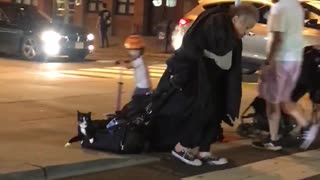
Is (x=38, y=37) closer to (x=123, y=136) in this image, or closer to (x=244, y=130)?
(x=244, y=130)

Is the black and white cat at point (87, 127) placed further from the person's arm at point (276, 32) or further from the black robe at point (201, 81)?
the person's arm at point (276, 32)

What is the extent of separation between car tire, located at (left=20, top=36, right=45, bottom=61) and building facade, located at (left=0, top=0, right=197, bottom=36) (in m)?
11.6

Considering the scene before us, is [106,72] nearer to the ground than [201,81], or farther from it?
nearer to the ground

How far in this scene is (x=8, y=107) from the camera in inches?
422

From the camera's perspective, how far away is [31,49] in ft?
63.1

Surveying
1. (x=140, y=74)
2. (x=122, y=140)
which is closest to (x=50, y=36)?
(x=140, y=74)

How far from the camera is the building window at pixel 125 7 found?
1328 inches

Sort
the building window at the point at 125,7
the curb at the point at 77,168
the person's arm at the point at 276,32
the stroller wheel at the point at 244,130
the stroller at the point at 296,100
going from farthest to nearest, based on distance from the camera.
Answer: the building window at the point at 125,7 < the stroller wheel at the point at 244,130 < the stroller at the point at 296,100 < the person's arm at the point at 276,32 < the curb at the point at 77,168

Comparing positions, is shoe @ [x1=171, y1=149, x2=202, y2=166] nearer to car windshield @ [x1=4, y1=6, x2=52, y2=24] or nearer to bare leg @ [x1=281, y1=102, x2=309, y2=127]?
bare leg @ [x1=281, y1=102, x2=309, y2=127]

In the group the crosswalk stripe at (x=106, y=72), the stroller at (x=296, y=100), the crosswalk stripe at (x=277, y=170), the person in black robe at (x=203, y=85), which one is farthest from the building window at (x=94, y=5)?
the person in black robe at (x=203, y=85)

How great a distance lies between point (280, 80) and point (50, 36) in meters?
11.4

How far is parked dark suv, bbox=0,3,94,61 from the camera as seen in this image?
19.2m

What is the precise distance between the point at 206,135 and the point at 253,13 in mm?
1379

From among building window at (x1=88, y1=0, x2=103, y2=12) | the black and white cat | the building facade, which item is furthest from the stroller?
building window at (x1=88, y1=0, x2=103, y2=12)
